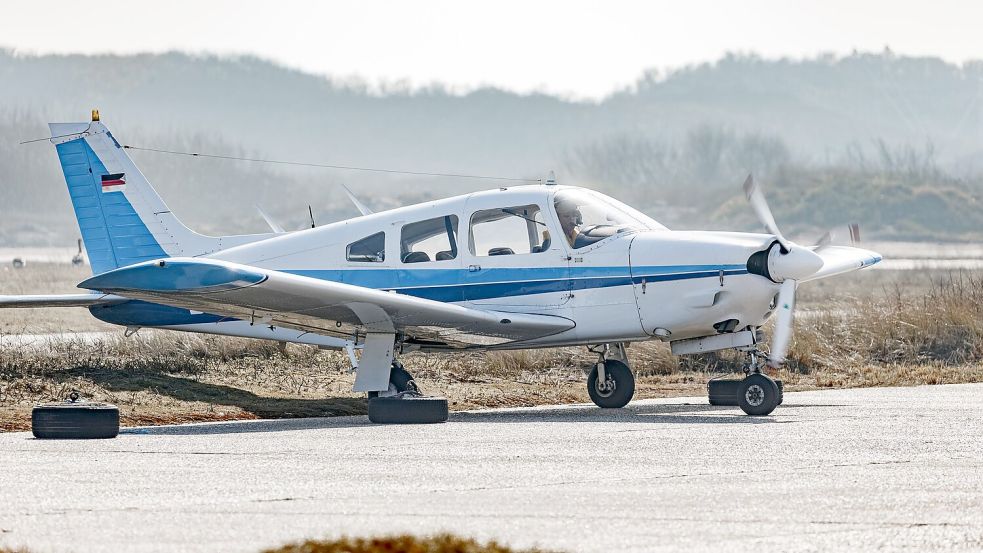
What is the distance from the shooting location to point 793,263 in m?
13.7

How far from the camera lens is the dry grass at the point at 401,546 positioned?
6039 millimetres

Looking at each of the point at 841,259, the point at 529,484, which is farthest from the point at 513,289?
the point at 529,484

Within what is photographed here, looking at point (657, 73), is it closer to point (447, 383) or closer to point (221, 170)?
point (221, 170)

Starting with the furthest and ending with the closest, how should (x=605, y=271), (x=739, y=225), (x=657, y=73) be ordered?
(x=657, y=73)
(x=739, y=225)
(x=605, y=271)

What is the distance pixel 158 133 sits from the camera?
61.9 meters

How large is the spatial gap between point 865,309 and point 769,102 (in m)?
72.9

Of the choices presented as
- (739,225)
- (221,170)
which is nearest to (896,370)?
(739,225)

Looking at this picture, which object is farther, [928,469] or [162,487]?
[928,469]

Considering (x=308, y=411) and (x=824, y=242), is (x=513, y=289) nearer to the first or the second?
(x=308, y=411)

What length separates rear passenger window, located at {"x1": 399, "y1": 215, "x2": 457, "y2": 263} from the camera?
49.5 feet

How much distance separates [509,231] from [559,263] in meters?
0.65

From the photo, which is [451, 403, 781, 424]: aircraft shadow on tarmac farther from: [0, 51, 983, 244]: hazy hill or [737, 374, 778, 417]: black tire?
[0, 51, 983, 244]: hazy hill

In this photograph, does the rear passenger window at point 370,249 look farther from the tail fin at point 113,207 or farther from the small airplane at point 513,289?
the tail fin at point 113,207

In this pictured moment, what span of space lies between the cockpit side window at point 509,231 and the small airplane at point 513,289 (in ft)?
0.04
